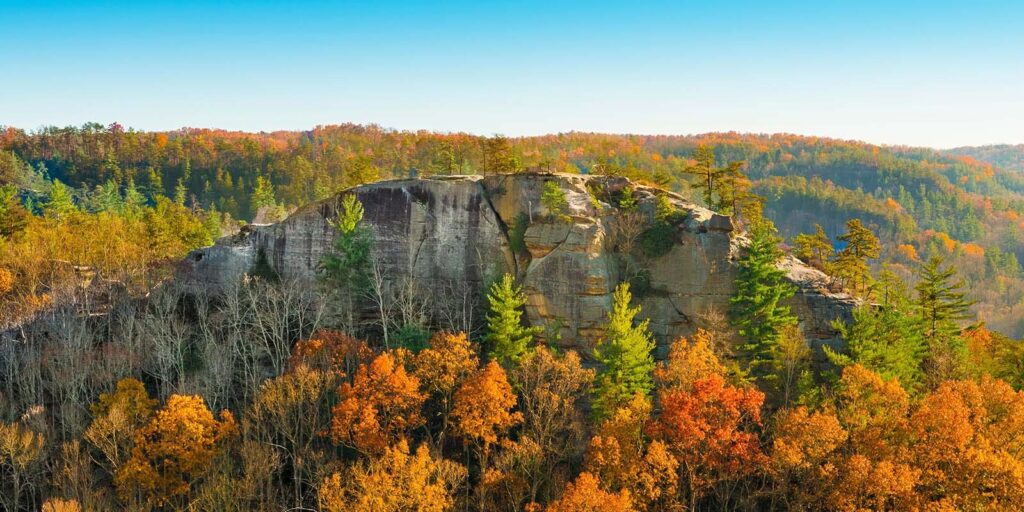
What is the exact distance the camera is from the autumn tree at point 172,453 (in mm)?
30578

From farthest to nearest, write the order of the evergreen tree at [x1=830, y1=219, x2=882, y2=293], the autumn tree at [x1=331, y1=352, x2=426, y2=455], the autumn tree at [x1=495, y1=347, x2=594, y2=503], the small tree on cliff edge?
the small tree on cliff edge
the evergreen tree at [x1=830, y1=219, x2=882, y2=293]
the autumn tree at [x1=331, y1=352, x2=426, y2=455]
the autumn tree at [x1=495, y1=347, x2=594, y2=503]

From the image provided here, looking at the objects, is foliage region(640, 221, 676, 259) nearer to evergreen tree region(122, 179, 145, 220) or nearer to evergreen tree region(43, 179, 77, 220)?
evergreen tree region(122, 179, 145, 220)

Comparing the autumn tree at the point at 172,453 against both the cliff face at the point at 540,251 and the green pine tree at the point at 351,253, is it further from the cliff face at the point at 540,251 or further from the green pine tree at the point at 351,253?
the cliff face at the point at 540,251

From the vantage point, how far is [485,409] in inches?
1272

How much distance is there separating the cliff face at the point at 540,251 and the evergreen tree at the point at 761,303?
89.0 inches

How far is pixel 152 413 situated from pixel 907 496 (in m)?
37.9

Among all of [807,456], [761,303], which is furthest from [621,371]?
[761,303]

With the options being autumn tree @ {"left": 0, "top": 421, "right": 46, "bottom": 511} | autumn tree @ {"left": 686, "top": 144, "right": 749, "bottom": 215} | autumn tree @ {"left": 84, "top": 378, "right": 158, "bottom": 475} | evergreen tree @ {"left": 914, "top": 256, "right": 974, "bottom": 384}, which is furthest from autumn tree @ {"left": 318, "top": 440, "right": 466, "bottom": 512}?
autumn tree @ {"left": 686, "top": 144, "right": 749, "bottom": 215}

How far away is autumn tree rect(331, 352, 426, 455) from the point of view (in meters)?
31.5

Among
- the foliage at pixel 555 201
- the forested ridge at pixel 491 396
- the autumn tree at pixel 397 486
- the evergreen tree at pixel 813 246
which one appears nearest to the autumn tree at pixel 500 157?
the forested ridge at pixel 491 396

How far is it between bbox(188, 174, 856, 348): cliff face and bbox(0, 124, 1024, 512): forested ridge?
4.05 ft

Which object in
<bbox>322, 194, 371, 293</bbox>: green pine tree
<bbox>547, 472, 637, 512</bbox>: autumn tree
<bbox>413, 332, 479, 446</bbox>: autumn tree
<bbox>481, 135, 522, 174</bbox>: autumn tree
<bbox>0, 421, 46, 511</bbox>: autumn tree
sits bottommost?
<bbox>0, 421, 46, 511</bbox>: autumn tree

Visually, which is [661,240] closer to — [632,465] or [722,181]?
[722,181]

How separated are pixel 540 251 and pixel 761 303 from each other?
14205 millimetres
